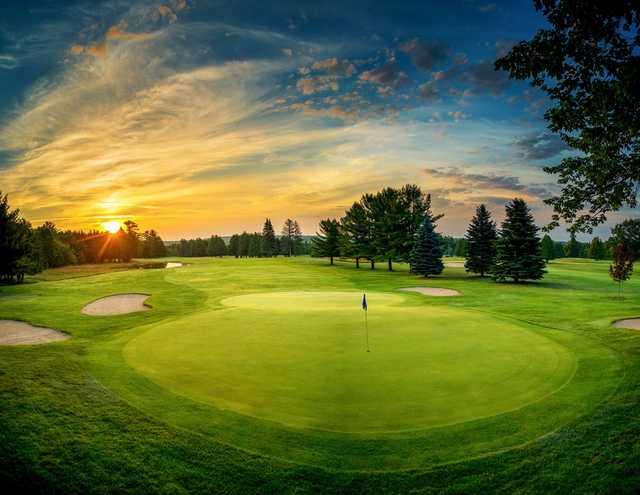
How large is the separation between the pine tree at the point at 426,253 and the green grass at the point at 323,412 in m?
28.2

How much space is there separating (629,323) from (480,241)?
26.4 meters

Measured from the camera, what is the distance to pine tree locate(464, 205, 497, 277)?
1596 inches

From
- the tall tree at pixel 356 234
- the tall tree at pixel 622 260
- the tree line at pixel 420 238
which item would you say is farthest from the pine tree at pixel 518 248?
the tall tree at pixel 356 234

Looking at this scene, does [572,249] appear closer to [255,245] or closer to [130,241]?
[255,245]

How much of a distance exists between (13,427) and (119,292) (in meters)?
22.5

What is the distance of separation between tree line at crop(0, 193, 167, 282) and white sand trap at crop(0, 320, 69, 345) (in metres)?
18.6

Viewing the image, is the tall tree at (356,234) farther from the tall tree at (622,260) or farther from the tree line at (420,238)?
the tall tree at (622,260)

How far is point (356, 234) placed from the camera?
52.8 m

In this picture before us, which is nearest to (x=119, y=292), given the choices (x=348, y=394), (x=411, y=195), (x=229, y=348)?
(x=229, y=348)

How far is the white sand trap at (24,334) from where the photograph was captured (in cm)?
1309

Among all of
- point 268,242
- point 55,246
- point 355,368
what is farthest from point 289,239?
point 355,368

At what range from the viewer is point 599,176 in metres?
11.8

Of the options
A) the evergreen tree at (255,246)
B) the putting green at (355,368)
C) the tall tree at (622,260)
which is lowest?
the putting green at (355,368)

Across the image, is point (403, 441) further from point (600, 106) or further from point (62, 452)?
point (600, 106)
